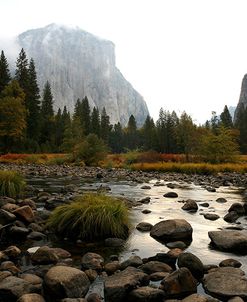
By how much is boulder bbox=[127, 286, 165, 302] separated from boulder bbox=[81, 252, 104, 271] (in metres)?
1.24

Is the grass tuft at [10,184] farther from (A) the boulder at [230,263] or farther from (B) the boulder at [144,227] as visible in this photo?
(A) the boulder at [230,263]

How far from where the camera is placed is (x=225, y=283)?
5.45 m

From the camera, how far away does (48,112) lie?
7806 cm

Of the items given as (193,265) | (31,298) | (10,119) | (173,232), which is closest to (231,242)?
(173,232)

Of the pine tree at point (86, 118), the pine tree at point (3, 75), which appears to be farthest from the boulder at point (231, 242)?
the pine tree at point (86, 118)

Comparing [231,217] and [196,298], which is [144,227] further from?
[196,298]

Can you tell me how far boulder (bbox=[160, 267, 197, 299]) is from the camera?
5.30 m

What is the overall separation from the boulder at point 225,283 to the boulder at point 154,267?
2.12ft

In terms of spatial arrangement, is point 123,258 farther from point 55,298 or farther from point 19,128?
point 19,128

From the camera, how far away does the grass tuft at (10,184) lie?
13594 mm

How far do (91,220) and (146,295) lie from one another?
351 centimetres

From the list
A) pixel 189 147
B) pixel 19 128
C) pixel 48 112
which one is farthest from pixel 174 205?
pixel 48 112

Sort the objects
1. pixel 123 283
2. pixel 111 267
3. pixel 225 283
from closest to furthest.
Result: pixel 123 283, pixel 225 283, pixel 111 267

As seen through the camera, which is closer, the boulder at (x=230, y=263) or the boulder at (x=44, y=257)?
the boulder at (x=230, y=263)
